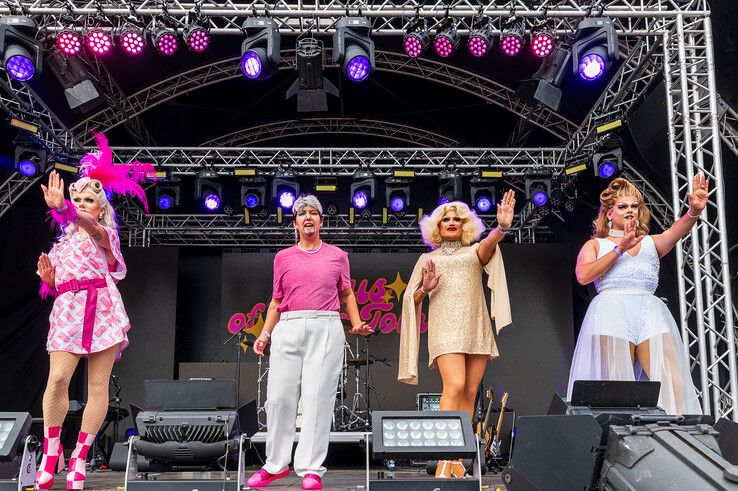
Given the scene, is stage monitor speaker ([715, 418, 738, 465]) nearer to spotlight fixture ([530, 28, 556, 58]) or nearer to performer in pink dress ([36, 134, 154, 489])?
performer in pink dress ([36, 134, 154, 489])

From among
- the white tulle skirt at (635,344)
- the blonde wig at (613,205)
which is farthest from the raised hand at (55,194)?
the blonde wig at (613,205)

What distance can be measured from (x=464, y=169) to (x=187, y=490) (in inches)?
325

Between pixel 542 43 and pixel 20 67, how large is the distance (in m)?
5.04

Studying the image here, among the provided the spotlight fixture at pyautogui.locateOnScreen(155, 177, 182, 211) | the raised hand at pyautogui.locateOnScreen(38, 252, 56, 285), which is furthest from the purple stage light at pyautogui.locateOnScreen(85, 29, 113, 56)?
the raised hand at pyautogui.locateOnScreen(38, 252, 56, 285)

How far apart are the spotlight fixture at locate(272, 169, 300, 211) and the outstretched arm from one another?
689 centimetres

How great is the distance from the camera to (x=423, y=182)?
14242 millimetres

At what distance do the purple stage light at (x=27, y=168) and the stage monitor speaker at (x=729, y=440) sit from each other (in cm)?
864

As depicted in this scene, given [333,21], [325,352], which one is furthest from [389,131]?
[325,352]

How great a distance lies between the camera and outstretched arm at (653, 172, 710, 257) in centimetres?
438

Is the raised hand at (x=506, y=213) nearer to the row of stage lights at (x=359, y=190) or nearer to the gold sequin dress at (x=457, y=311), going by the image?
the gold sequin dress at (x=457, y=311)

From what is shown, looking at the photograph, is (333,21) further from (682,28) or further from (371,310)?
(371,310)

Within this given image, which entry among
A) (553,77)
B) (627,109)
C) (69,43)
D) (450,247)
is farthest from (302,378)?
(627,109)

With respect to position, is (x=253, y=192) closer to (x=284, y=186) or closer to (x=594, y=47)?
(x=284, y=186)

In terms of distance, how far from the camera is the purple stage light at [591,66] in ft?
23.5
